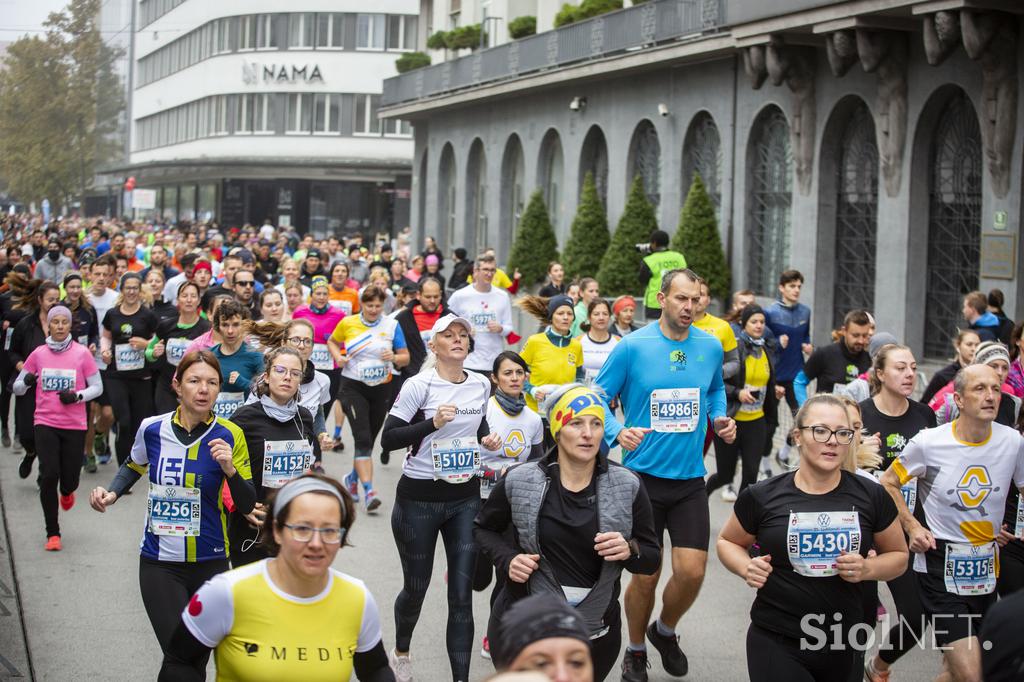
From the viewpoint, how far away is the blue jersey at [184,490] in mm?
6891

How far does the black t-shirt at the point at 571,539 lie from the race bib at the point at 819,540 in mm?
772

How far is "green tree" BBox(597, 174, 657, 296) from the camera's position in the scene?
91.7 ft

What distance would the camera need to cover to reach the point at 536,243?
34312mm

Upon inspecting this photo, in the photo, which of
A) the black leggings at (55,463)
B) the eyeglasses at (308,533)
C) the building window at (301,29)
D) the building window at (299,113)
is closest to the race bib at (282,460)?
the eyeglasses at (308,533)

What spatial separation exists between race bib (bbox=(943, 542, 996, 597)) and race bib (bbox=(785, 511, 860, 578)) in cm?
138

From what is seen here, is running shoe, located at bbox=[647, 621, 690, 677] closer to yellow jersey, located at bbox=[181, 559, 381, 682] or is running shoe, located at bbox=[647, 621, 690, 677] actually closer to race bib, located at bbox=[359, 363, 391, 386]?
yellow jersey, located at bbox=[181, 559, 381, 682]

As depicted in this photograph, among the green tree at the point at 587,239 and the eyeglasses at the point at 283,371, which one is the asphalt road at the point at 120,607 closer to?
the eyeglasses at the point at 283,371

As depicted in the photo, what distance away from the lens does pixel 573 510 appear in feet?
19.9

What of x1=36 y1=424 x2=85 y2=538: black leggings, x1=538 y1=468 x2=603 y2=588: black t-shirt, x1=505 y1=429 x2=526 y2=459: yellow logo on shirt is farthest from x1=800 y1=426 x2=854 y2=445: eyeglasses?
x1=36 y1=424 x2=85 y2=538: black leggings

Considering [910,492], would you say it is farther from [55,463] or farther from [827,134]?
[827,134]

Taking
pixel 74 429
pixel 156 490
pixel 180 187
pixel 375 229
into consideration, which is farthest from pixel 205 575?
pixel 180 187

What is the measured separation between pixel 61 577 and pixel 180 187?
A: 72.5 metres

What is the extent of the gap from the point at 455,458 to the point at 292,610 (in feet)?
11.8

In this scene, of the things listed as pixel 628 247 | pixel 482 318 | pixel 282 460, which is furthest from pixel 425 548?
pixel 628 247
